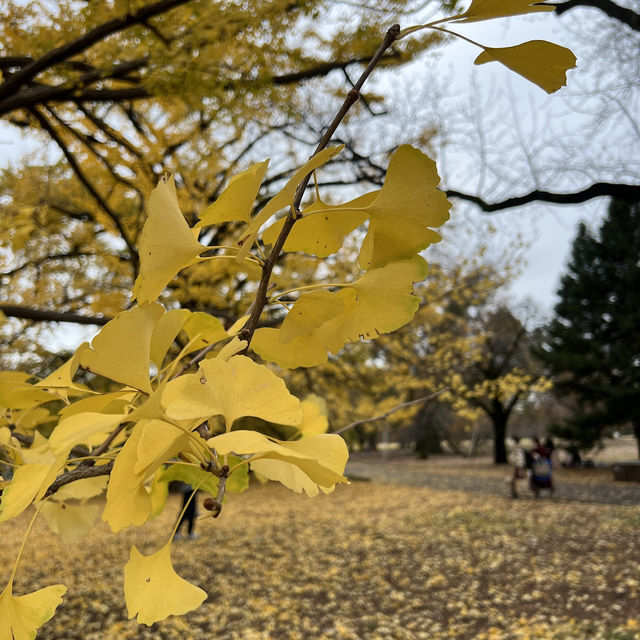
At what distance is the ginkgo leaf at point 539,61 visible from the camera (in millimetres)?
389

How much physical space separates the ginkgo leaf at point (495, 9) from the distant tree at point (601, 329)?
17811mm

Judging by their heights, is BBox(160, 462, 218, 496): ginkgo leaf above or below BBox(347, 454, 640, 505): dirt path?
above

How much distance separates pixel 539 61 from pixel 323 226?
220mm

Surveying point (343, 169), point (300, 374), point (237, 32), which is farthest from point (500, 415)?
point (237, 32)

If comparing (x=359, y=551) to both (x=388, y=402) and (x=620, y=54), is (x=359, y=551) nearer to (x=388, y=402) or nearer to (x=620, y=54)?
(x=388, y=402)

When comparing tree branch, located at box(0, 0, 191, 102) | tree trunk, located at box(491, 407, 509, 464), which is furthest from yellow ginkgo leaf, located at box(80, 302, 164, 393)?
tree trunk, located at box(491, 407, 509, 464)

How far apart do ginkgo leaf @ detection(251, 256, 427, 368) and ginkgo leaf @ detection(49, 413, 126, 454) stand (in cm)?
16

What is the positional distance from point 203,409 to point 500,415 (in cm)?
2186

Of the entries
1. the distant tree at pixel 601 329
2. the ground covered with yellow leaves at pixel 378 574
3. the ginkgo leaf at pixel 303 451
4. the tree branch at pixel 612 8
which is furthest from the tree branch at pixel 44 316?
the distant tree at pixel 601 329

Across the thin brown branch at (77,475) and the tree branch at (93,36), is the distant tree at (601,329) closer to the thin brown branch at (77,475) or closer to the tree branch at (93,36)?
the tree branch at (93,36)

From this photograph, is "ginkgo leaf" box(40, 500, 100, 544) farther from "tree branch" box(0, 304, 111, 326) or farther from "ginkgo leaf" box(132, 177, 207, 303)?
"tree branch" box(0, 304, 111, 326)

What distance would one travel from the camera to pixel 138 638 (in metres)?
3.74

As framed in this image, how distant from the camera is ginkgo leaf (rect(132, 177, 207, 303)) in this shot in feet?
1.16

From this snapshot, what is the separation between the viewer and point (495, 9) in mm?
372
